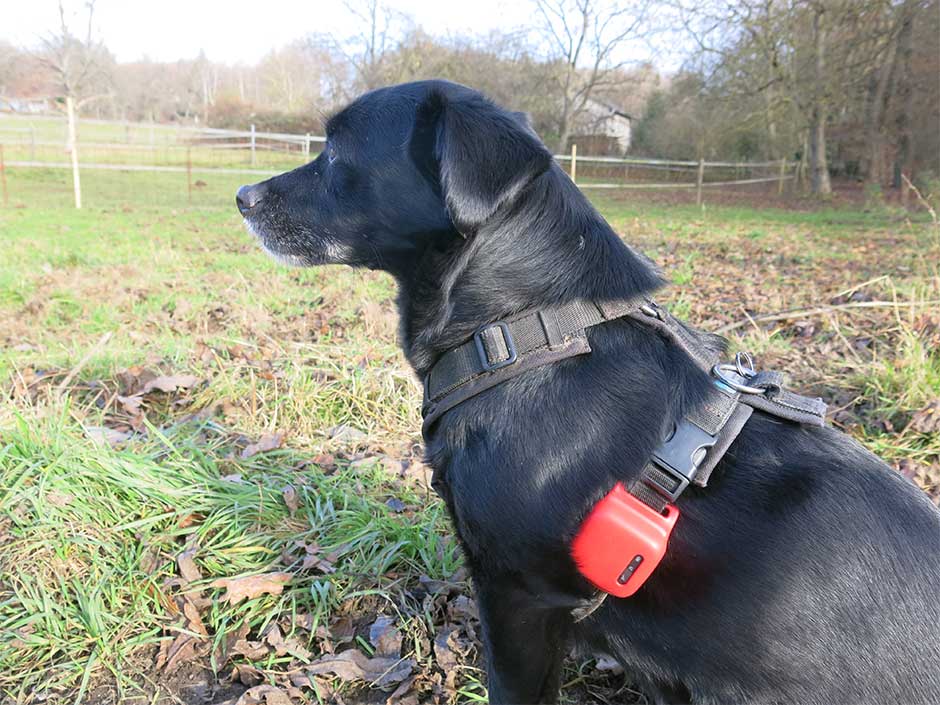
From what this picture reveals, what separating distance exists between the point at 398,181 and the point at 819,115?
29.0 metres

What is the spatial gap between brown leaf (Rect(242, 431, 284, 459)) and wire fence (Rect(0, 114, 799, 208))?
17.9 metres

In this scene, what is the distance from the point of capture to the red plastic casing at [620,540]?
143cm

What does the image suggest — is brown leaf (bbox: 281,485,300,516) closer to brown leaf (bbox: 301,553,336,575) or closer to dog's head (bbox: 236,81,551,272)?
brown leaf (bbox: 301,553,336,575)

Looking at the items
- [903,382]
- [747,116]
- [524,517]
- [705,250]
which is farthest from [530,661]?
Result: [747,116]

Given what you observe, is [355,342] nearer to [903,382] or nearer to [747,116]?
[903,382]

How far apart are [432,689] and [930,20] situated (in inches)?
1076

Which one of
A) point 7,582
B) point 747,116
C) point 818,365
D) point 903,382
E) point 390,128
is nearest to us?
point 390,128

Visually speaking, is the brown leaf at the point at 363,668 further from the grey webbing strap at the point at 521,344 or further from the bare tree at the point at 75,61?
the bare tree at the point at 75,61

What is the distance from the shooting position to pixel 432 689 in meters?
2.19

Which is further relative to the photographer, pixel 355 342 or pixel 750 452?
pixel 355 342

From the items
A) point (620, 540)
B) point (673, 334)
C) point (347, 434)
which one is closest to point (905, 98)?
point (347, 434)

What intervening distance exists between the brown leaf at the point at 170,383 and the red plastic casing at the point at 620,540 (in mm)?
2939

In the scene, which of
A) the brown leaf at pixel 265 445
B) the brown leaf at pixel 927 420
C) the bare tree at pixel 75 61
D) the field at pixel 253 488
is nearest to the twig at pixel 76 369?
the field at pixel 253 488

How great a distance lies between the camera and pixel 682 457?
1.49m
